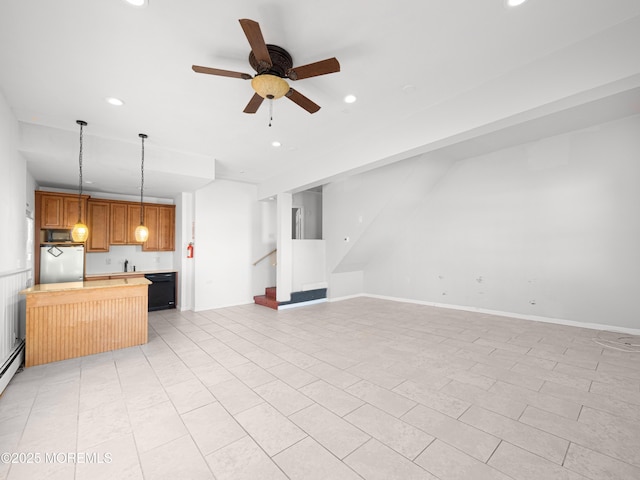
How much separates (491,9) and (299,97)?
1777 mm

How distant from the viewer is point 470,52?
106 inches

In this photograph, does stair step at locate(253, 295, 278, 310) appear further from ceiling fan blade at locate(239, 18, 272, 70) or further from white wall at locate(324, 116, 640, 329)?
ceiling fan blade at locate(239, 18, 272, 70)

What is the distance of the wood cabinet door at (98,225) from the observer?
6420 millimetres

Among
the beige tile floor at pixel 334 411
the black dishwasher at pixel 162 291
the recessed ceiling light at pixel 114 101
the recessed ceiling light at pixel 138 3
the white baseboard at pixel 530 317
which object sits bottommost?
the beige tile floor at pixel 334 411

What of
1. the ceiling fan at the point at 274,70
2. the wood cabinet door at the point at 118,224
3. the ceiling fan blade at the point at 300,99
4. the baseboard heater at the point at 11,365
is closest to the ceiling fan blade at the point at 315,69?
the ceiling fan at the point at 274,70

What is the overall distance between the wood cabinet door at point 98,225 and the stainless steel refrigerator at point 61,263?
0.44 meters

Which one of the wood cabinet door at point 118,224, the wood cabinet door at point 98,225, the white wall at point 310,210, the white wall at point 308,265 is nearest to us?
the wood cabinet door at point 98,225

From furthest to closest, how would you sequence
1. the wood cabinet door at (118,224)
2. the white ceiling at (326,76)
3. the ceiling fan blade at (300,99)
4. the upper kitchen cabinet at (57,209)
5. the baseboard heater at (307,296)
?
the baseboard heater at (307,296) < the wood cabinet door at (118,224) < the upper kitchen cabinet at (57,209) < the ceiling fan blade at (300,99) < the white ceiling at (326,76)

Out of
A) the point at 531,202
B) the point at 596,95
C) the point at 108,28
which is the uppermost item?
the point at 108,28

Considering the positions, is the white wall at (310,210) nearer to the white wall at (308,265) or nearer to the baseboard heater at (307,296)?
the white wall at (308,265)

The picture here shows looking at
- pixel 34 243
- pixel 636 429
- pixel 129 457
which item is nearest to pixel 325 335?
pixel 129 457

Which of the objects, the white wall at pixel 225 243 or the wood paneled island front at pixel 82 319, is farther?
the white wall at pixel 225 243

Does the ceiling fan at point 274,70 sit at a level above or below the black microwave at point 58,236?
above

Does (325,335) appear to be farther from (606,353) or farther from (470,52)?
(470,52)
